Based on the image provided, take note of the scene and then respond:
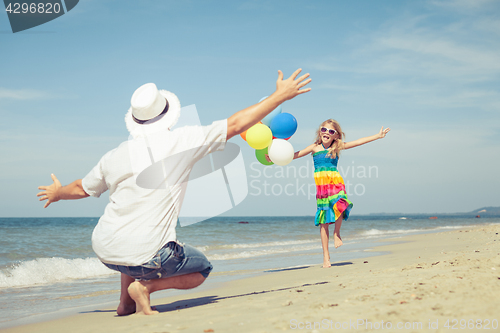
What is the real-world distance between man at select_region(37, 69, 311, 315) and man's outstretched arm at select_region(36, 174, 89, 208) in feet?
0.66

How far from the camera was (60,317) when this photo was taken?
11.9ft

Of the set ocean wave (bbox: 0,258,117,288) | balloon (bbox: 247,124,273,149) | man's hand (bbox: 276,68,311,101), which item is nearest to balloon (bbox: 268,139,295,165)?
balloon (bbox: 247,124,273,149)

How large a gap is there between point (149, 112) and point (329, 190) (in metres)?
3.44

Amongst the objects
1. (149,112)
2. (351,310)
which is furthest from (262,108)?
(351,310)

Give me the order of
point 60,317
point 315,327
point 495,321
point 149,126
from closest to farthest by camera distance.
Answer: point 495,321 → point 315,327 → point 149,126 → point 60,317

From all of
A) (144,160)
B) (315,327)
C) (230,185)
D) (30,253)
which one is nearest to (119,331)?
(144,160)

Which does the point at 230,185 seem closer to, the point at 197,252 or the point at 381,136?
the point at 197,252

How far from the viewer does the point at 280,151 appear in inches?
181

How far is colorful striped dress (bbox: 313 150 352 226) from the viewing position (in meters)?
5.51

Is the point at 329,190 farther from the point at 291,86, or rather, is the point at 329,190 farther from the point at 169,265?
the point at 169,265

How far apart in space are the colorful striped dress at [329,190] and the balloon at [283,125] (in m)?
1.09

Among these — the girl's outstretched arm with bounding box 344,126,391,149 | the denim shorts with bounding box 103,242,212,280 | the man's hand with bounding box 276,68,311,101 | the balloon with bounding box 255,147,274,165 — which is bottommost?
the denim shorts with bounding box 103,242,212,280

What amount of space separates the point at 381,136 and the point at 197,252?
3341mm

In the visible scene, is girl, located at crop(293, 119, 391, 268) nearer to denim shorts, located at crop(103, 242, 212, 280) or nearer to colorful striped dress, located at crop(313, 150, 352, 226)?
colorful striped dress, located at crop(313, 150, 352, 226)
